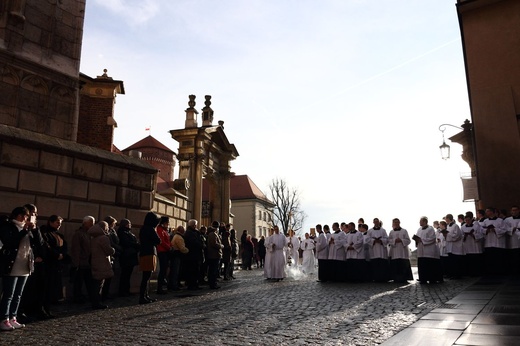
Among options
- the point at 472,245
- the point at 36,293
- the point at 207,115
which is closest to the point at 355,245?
the point at 472,245

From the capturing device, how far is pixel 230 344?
16.0ft

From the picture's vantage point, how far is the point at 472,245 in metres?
14.2

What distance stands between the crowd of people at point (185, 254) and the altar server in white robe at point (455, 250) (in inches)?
1.3

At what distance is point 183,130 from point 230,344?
84.4ft

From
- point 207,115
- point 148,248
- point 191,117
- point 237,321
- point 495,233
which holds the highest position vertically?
point 207,115

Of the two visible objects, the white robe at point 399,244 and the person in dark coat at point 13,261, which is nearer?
the person in dark coat at point 13,261

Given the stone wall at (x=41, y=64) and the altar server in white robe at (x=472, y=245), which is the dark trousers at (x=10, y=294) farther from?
the altar server in white robe at (x=472, y=245)

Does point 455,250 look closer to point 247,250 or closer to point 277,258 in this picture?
point 277,258

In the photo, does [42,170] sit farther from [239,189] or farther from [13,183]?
[239,189]

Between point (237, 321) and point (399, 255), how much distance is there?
30.0 feet

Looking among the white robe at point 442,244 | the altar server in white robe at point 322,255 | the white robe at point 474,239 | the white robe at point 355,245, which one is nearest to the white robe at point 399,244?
the white robe at point 355,245

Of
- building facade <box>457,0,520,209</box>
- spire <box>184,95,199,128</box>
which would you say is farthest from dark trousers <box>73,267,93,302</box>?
spire <box>184,95,199,128</box>

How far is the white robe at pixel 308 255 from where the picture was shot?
21.8 meters

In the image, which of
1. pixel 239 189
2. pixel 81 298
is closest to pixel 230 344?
pixel 81 298
